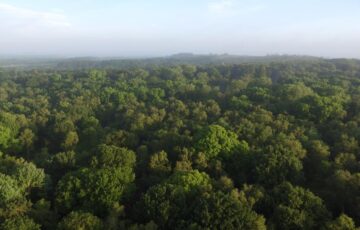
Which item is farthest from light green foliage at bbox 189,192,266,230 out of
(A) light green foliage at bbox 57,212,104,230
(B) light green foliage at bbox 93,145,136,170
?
(B) light green foliage at bbox 93,145,136,170

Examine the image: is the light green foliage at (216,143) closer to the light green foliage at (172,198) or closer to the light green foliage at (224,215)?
the light green foliage at (172,198)

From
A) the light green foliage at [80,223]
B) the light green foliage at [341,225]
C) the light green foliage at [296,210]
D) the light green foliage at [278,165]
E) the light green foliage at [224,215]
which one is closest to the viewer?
the light green foliage at [341,225]

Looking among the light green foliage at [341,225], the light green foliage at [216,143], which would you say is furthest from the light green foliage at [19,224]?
the light green foliage at [341,225]

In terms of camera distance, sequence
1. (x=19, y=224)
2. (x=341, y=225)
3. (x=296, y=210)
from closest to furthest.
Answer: (x=341, y=225) → (x=19, y=224) → (x=296, y=210)

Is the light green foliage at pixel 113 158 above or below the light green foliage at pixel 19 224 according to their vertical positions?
above

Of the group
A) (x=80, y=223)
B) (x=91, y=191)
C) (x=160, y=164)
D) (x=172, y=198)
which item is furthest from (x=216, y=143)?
(x=80, y=223)

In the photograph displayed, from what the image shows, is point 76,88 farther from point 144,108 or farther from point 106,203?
point 106,203

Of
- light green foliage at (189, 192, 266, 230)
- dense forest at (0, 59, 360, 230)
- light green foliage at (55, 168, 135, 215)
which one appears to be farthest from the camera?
light green foliage at (55, 168, 135, 215)

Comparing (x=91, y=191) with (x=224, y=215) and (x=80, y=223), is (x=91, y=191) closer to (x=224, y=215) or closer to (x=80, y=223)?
(x=80, y=223)

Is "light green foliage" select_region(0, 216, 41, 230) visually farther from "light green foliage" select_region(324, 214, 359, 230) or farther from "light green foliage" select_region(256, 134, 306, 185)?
"light green foliage" select_region(324, 214, 359, 230)
